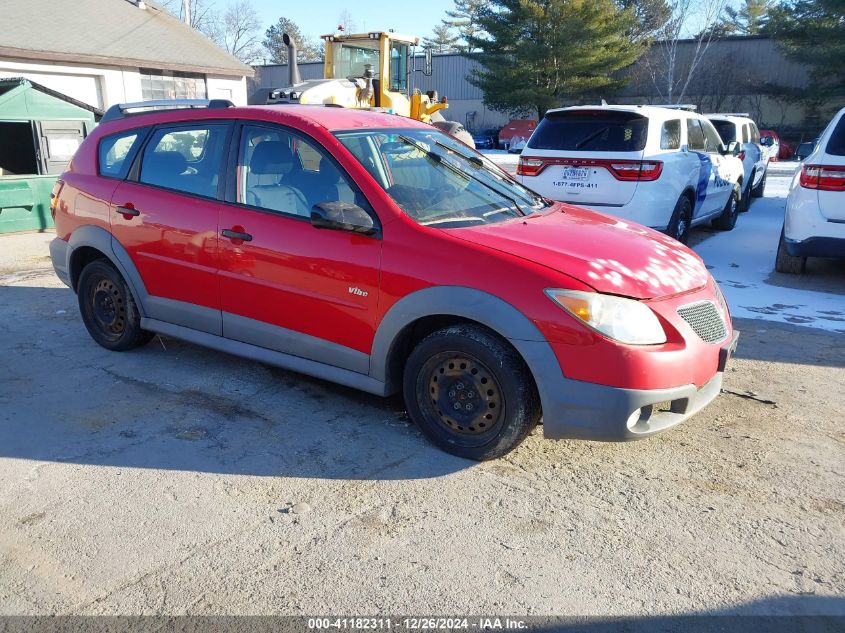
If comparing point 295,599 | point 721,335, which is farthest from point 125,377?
point 721,335

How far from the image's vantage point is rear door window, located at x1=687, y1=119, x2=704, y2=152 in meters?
8.64

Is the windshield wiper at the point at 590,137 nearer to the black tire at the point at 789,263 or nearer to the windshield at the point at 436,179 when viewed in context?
the black tire at the point at 789,263

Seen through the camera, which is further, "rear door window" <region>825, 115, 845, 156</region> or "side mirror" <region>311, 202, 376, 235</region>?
"rear door window" <region>825, 115, 845, 156</region>

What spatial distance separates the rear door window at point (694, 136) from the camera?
8639mm

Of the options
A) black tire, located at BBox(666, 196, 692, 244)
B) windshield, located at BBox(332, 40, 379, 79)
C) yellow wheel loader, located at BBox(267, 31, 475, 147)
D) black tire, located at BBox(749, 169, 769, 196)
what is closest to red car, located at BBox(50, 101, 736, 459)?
black tire, located at BBox(666, 196, 692, 244)

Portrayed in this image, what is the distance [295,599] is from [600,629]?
1.10 metres

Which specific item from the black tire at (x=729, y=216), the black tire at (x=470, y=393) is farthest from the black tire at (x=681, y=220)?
the black tire at (x=470, y=393)

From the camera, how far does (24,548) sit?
2826mm

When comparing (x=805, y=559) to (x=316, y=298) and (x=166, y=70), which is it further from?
(x=166, y=70)

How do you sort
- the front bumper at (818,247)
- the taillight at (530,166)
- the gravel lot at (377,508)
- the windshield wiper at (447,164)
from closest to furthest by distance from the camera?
1. the gravel lot at (377,508)
2. the windshield wiper at (447,164)
3. the front bumper at (818,247)
4. the taillight at (530,166)

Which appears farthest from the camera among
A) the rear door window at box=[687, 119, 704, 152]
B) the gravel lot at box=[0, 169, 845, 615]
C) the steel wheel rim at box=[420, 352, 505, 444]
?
the rear door window at box=[687, 119, 704, 152]

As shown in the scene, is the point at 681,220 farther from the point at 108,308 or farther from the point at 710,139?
the point at 108,308

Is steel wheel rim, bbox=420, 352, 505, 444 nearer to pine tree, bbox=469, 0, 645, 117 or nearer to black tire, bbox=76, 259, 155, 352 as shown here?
black tire, bbox=76, 259, 155, 352

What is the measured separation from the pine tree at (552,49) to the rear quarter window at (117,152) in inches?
1337
